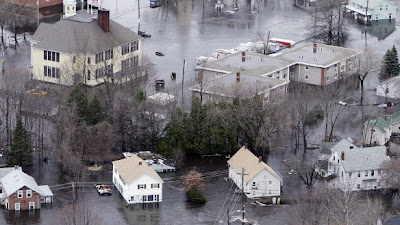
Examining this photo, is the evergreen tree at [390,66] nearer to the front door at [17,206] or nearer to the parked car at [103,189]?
the parked car at [103,189]

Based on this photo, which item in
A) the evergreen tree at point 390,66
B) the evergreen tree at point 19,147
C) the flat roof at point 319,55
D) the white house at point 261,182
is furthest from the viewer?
the evergreen tree at point 390,66

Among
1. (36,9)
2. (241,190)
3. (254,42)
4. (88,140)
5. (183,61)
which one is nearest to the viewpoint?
(241,190)

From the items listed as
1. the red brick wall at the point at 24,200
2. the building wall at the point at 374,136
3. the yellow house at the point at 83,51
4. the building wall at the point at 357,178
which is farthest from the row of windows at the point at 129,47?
the red brick wall at the point at 24,200

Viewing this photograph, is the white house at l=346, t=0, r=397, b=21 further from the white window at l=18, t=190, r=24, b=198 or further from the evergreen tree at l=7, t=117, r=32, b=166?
the white window at l=18, t=190, r=24, b=198

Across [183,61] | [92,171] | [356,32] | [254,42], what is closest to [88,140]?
[92,171]

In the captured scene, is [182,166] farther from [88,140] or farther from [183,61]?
[183,61]

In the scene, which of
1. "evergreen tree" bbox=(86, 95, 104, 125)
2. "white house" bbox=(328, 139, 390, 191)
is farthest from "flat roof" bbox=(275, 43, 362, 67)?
"evergreen tree" bbox=(86, 95, 104, 125)

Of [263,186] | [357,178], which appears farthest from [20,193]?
[357,178]

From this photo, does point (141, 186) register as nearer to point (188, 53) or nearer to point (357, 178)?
point (357, 178)
